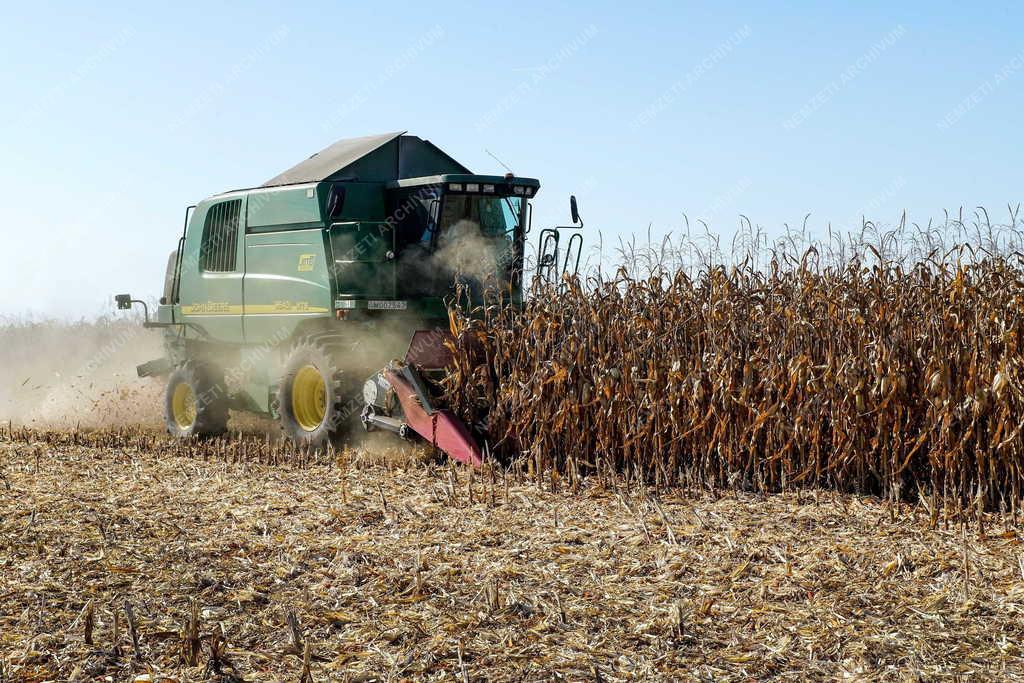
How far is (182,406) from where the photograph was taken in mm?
11133

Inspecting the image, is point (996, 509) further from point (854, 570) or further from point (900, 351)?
point (854, 570)

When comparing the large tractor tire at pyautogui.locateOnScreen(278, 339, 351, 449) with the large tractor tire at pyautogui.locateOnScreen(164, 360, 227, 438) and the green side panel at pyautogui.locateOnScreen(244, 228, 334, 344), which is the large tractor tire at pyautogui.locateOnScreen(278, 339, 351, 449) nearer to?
the green side panel at pyautogui.locateOnScreen(244, 228, 334, 344)

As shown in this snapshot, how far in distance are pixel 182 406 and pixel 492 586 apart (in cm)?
750

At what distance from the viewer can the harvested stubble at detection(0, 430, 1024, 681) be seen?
152 inches

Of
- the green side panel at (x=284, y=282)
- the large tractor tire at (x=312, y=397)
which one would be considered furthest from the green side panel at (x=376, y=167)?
the large tractor tire at (x=312, y=397)

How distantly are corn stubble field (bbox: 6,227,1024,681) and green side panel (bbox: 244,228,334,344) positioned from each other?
1170 mm

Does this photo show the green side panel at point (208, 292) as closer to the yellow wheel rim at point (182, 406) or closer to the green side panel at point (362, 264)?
the yellow wheel rim at point (182, 406)

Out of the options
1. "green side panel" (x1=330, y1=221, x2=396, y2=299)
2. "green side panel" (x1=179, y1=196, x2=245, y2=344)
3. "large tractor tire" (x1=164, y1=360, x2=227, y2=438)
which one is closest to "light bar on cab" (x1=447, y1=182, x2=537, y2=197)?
"green side panel" (x1=330, y1=221, x2=396, y2=299)

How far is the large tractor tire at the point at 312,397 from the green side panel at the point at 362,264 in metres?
0.61

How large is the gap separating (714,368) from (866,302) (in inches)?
44.6

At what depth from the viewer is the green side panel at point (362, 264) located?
9.02m

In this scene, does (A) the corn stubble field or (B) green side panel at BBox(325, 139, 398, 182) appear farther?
(B) green side panel at BBox(325, 139, 398, 182)

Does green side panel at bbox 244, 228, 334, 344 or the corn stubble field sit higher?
green side panel at bbox 244, 228, 334, 344

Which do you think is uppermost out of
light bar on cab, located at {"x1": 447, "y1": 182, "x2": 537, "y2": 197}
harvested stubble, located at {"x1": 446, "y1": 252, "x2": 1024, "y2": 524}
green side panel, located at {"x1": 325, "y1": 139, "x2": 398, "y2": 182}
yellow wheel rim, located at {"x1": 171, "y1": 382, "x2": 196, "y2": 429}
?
green side panel, located at {"x1": 325, "y1": 139, "x2": 398, "y2": 182}
